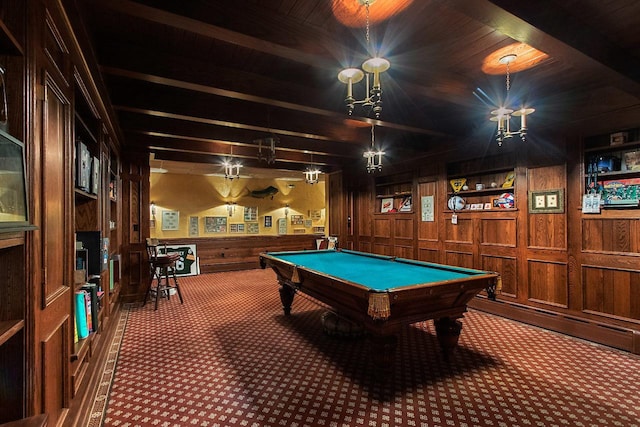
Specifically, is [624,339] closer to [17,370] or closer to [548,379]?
[548,379]

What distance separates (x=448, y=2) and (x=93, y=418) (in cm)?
346

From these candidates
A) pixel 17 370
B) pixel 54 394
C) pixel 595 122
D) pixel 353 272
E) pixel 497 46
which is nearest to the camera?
pixel 17 370

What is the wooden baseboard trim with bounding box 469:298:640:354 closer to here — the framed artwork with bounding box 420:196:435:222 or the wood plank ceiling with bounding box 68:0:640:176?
the framed artwork with bounding box 420:196:435:222

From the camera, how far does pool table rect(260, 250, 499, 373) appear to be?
7.64ft

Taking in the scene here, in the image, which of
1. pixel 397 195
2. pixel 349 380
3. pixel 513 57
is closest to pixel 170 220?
pixel 397 195

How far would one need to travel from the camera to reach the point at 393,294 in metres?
2.23

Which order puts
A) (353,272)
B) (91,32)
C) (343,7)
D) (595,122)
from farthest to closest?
(595,122) < (353,272) < (91,32) < (343,7)

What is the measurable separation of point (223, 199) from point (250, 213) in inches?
36.4

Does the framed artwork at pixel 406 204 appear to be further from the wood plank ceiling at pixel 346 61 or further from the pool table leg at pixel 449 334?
the pool table leg at pixel 449 334

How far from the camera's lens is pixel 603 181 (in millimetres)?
3492

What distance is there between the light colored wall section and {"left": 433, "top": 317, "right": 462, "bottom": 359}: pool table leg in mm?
7477

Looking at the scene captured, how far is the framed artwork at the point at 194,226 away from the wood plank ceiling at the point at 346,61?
436cm

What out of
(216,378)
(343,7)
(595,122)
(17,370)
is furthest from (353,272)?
(595,122)

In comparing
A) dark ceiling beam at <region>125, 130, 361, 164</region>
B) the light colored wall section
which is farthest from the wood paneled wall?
A: the light colored wall section
